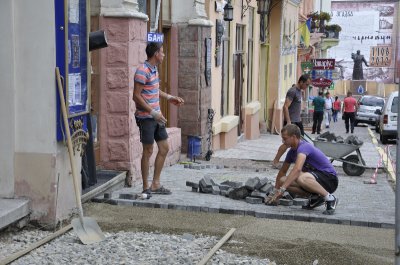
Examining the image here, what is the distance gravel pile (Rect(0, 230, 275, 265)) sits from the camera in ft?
22.1

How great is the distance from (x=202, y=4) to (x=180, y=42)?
94 centimetres

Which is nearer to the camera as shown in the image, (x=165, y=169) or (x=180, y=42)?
(x=165, y=169)

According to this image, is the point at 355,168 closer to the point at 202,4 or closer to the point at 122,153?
the point at 202,4

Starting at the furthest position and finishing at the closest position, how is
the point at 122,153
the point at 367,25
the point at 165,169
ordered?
1. the point at 367,25
2. the point at 165,169
3. the point at 122,153

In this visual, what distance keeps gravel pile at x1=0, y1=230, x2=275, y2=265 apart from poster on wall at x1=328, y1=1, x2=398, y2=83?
195ft

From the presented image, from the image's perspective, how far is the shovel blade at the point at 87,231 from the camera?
23.7 feet

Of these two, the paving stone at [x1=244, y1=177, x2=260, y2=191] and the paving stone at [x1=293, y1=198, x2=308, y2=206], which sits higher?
the paving stone at [x1=244, y1=177, x2=260, y2=191]

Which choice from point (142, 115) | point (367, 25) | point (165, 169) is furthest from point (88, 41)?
point (367, 25)

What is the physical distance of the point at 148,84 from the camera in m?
9.14

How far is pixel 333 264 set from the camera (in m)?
6.78

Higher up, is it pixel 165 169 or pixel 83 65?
pixel 83 65

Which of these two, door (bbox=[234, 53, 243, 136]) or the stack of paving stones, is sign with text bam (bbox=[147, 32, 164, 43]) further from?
door (bbox=[234, 53, 243, 136])

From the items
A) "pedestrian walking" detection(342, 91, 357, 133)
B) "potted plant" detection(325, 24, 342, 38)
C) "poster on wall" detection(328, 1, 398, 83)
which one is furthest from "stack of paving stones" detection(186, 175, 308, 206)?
"poster on wall" detection(328, 1, 398, 83)

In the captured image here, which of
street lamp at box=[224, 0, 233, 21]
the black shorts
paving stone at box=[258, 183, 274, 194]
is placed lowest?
paving stone at box=[258, 183, 274, 194]
